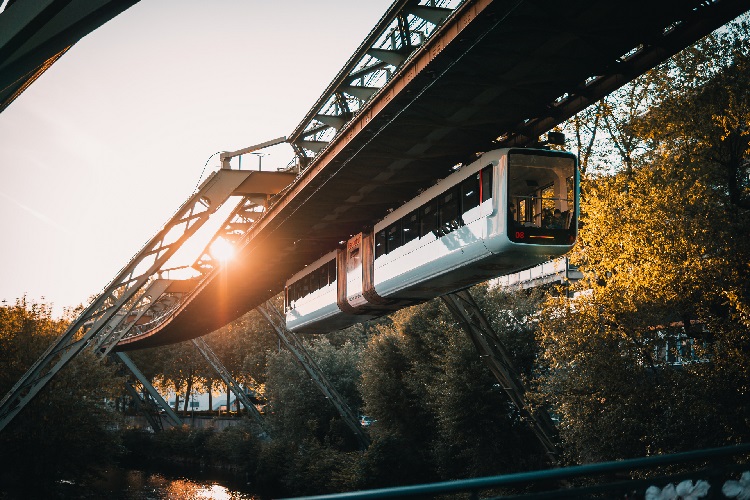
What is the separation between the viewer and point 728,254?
15.0m

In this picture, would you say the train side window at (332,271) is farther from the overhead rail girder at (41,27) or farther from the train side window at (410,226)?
the overhead rail girder at (41,27)

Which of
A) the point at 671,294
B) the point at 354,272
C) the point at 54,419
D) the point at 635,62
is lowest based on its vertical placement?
the point at 671,294

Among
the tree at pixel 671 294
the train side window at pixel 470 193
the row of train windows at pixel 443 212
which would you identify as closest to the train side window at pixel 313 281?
the row of train windows at pixel 443 212

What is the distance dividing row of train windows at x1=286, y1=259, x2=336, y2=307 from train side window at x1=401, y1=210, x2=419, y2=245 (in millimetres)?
6288

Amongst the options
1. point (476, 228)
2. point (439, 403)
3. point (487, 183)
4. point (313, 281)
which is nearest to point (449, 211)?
point (476, 228)

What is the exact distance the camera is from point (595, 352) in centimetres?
1678

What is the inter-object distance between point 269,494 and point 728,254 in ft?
88.4

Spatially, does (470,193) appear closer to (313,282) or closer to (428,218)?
(428,218)

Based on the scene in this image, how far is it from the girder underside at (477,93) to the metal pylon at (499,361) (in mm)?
4207

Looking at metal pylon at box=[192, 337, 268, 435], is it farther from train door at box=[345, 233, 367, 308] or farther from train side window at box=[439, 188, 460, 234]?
train side window at box=[439, 188, 460, 234]

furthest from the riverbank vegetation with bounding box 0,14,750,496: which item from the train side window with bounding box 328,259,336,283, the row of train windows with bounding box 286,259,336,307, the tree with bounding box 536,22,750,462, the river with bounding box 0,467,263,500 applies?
the train side window with bounding box 328,259,336,283

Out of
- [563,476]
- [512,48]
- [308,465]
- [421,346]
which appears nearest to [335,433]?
[308,465]

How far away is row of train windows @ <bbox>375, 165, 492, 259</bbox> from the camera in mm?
13266

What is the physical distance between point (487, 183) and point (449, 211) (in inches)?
59.9
